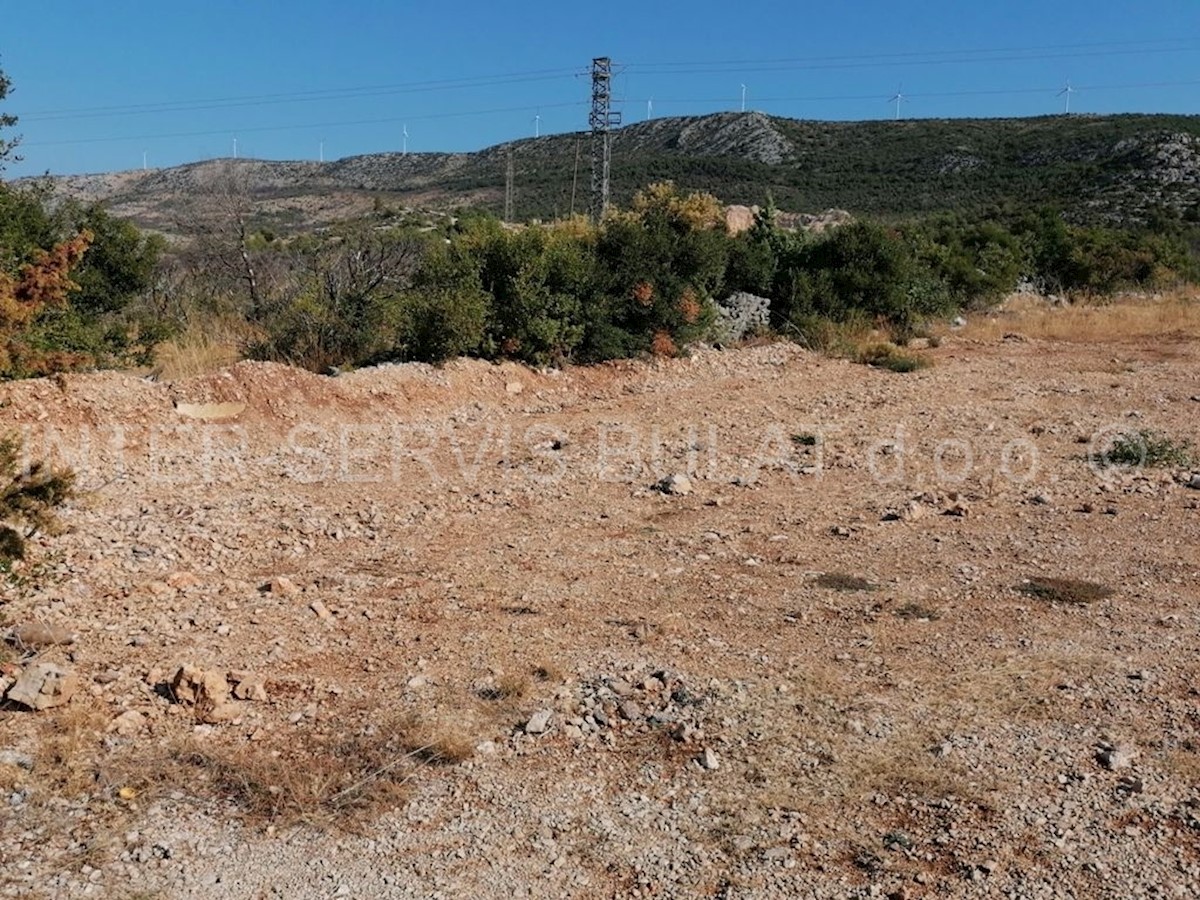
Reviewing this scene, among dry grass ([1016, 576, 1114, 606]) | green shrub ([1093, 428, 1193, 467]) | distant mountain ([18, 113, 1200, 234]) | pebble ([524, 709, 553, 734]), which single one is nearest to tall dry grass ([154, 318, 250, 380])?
pebble ([524, 709, 553, 734])

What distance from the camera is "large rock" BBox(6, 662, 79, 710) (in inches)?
142

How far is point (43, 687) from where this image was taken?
366 centimetres

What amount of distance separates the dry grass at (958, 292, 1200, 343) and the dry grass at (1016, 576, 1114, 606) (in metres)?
10.4

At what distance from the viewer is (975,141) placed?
48.3 metres

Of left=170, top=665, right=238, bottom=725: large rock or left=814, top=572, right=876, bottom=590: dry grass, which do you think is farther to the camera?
left=814, top=572, right=876, bottom=590: dry grass

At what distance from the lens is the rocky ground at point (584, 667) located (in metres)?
2.90

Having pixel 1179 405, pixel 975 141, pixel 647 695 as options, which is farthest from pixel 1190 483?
pixel 975 141

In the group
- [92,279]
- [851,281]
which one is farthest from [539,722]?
[851,281]

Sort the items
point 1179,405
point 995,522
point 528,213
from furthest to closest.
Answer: point 528,213
point 1179,405
point 995,522

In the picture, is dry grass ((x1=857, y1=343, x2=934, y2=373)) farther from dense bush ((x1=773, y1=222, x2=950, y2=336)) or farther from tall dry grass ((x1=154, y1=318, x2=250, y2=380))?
tall dry grass ((x1=154, y1=318, x2=250, y2=380))

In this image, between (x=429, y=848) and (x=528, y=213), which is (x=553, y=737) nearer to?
(x=429, y=848)

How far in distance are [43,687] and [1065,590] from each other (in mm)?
4862

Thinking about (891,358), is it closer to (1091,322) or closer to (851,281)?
(851,281)

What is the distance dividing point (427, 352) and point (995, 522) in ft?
20.6
